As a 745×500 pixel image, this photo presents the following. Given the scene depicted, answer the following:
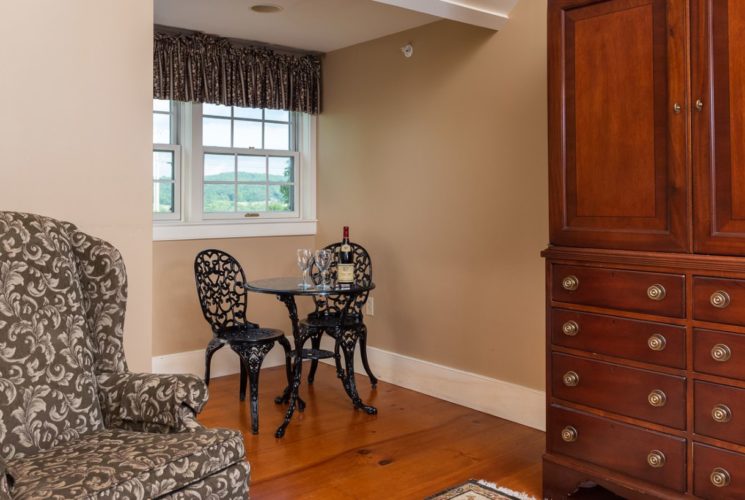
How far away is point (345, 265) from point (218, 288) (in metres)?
0.81

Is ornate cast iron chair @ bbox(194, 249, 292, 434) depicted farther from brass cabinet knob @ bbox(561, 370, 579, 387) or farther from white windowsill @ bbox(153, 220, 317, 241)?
brass cabinet knob @ bbox(561, 370, 579, 387)

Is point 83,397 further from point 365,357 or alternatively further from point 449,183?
point 449,183

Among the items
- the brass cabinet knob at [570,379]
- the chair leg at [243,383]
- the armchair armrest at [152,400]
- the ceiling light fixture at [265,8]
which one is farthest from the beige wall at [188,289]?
the brass cabinet knob at [570,379]

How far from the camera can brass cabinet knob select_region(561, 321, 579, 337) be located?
8.65 feet

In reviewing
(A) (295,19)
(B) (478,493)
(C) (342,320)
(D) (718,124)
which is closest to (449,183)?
(C) (342,320)

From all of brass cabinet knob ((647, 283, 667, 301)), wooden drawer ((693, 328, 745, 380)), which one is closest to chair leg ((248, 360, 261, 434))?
brass cabinet knob ((647, 283, 667, 301))

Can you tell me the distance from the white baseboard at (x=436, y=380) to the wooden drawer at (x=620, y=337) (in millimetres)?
1093

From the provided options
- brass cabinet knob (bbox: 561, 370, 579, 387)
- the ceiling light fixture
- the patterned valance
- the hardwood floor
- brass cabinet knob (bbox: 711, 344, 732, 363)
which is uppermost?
the ceiling light fixture

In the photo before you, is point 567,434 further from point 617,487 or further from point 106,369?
point 106,369

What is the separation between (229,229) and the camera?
4867 mm

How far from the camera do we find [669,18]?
7.71 ft

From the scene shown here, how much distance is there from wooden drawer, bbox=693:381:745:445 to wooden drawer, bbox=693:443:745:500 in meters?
0.05

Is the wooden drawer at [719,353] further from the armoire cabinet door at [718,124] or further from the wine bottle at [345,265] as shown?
the wine bottle at [345,265]

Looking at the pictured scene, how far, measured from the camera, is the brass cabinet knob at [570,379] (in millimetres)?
2648
